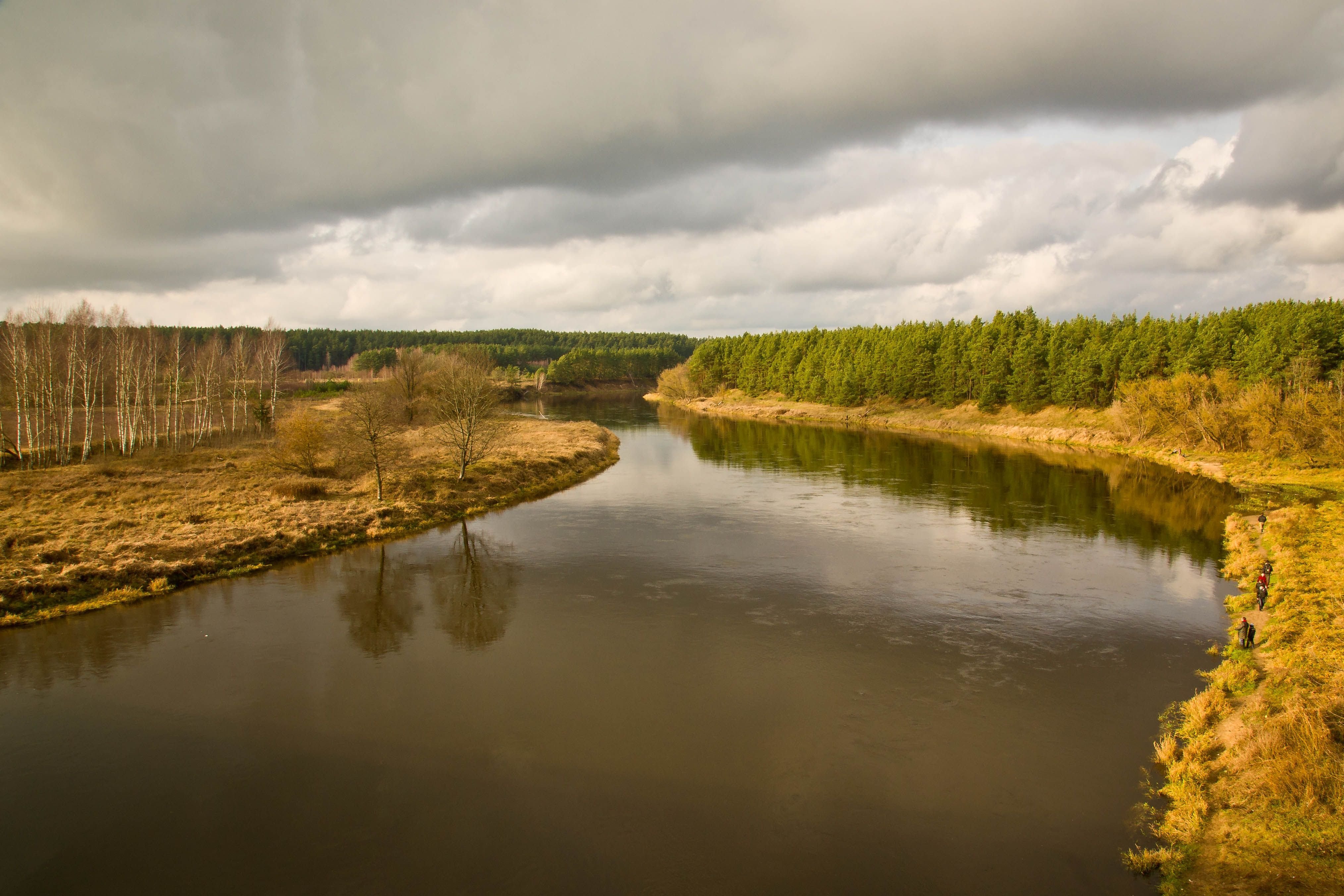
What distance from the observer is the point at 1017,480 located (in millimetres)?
50938

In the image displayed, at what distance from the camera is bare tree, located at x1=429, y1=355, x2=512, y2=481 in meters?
43.6

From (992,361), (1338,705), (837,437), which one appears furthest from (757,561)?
(992,361)

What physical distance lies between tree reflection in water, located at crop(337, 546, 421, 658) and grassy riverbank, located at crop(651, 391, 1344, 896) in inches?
763

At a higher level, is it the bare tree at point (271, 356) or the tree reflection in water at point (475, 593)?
the bare tree at point (271, 356)

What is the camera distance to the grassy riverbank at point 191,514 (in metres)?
23.4

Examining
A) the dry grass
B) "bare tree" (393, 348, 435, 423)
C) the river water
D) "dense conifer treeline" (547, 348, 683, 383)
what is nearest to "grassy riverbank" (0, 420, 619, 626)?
the river water

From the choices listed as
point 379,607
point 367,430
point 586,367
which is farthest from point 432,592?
point 586,367

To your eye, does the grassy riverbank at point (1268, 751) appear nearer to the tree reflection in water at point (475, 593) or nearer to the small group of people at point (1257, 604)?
the small group of people at point (1257, 604)

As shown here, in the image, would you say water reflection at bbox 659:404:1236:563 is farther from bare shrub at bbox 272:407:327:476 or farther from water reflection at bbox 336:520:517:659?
bare shrub at bbox 272:407:327:476

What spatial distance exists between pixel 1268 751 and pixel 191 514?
3947 cm

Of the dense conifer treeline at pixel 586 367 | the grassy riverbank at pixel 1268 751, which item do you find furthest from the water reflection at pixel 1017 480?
the dense conifer treeline at pixel 586 367

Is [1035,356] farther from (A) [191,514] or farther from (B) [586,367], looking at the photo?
(B) [586,367]

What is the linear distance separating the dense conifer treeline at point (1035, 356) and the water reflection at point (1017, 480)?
13961 mm

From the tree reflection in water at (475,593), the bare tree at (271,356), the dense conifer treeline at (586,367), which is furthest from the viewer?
the dense conifer treeline at (586,367)
